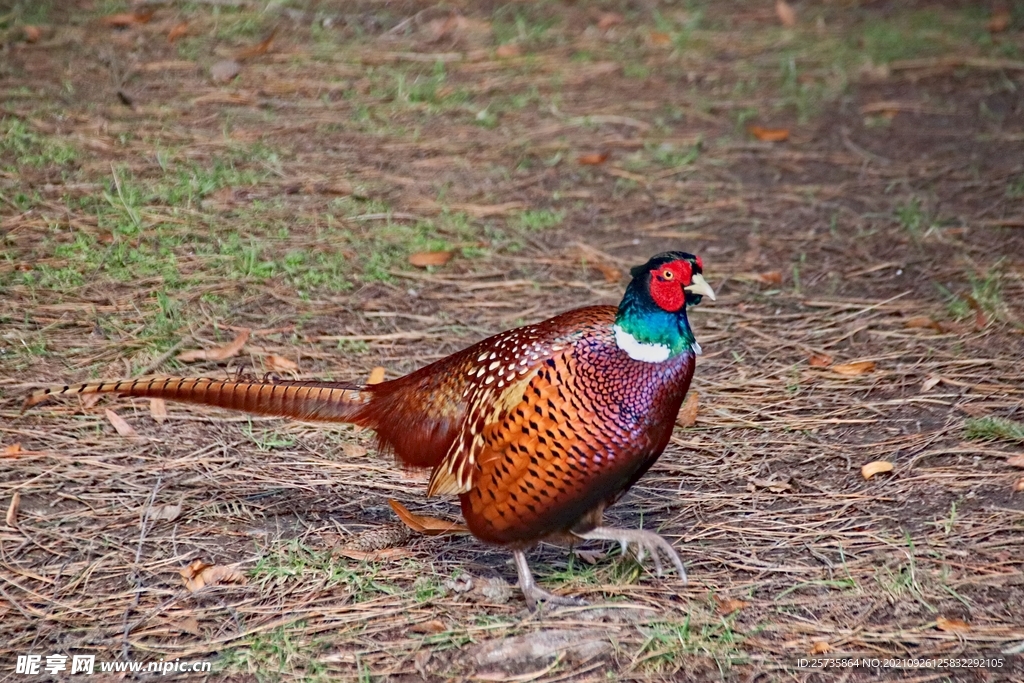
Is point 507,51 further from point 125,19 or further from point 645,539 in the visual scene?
point 645,539

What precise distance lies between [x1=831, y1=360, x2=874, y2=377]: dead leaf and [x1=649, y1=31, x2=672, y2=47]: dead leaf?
10.8 feet

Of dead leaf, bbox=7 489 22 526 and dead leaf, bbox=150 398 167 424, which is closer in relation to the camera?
dead leaf, bbox=7 489 22 526

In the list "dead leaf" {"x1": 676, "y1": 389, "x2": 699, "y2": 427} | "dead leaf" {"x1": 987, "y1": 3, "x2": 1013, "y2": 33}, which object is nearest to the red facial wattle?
"dead leaf" {"x1": 676, "y1": 389, "x2": 699, "y2": 427}

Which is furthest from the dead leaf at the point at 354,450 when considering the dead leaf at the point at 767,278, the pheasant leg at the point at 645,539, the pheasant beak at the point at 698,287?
the dead leaf at the point at 767,278

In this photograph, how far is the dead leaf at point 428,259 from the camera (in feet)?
14.8

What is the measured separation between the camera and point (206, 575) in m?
2.89

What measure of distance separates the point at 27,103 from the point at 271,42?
1.45 meters

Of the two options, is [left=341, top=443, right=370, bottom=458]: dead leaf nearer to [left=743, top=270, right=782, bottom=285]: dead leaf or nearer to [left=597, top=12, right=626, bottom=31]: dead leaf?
[left=743, top=270, right=782, bottom=285]: dead leaf

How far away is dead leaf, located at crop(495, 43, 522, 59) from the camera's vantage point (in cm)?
626

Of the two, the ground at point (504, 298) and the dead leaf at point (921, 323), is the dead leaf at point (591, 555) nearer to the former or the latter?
the ground at point (504, 298)

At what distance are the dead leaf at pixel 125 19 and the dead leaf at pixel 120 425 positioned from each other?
3179mm

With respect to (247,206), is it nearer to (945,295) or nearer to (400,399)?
(400,399)

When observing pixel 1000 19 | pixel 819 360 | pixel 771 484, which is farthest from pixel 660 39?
pixel 771 484

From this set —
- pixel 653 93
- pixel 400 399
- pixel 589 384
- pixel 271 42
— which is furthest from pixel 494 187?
pixel 589 384
